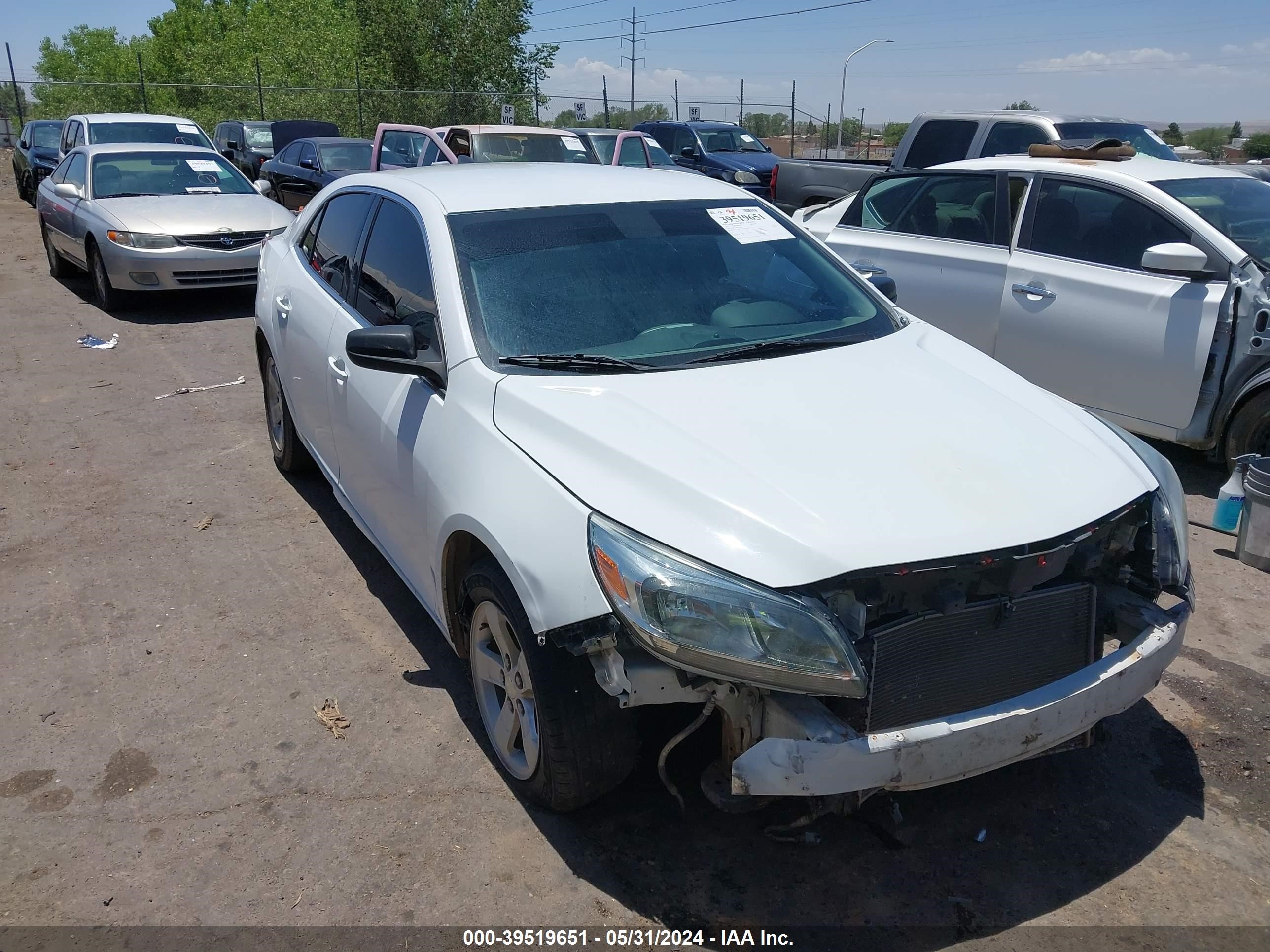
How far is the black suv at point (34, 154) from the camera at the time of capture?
19844mm

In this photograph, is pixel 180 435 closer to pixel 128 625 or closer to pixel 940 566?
pixel 128 625

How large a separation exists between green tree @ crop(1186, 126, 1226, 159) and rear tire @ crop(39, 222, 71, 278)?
137ft

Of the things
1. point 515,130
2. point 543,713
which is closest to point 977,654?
point 543,713

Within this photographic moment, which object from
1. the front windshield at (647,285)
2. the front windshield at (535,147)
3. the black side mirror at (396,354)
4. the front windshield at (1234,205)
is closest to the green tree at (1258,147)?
the front windshield at (535,147)

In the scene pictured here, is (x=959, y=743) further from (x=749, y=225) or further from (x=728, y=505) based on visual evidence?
(x=749, y=225)

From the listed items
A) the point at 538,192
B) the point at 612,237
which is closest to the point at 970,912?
the point at 612,237

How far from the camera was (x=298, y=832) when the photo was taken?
2.98 m

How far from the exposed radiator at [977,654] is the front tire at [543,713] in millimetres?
722

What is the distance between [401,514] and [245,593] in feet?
4.46

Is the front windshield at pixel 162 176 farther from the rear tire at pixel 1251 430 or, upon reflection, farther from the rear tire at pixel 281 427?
the rear tire at pixel 1251 430

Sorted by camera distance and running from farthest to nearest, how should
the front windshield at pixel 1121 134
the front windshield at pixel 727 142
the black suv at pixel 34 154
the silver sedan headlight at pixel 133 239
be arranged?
the front windshield at pixel 727 142 < the black suv at pixel 34 154 < the front windshield at pixel 1121 134 < the silver sedan headlight at pixel 133 239

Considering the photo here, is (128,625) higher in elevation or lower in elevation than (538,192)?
lower

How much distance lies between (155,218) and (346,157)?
23.1 ft

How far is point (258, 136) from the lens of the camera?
25234mm
